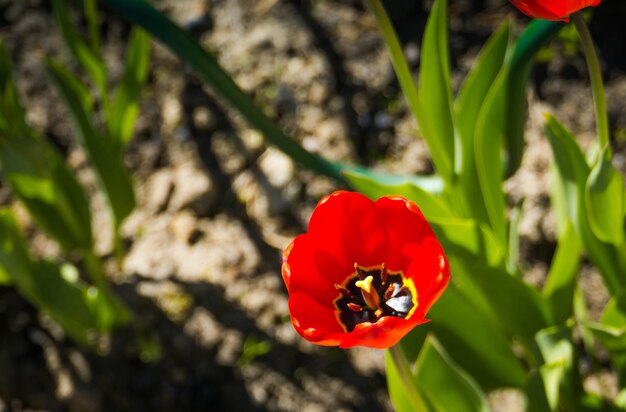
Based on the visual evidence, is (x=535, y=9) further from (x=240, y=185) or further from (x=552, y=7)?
(x=240, y=185)

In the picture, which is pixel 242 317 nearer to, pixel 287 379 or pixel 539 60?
pixel 287 379

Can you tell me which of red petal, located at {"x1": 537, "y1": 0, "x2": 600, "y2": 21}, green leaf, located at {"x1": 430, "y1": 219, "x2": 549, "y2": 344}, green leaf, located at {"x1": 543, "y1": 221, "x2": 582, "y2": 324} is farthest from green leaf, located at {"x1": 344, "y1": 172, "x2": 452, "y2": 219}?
red petal, located at {"x1": 537, "y1": 0, "x2": 600, "y2": 21}

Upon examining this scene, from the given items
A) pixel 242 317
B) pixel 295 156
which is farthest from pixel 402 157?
pixel 295 156

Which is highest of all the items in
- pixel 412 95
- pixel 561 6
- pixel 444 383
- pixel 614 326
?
pixel 561 6

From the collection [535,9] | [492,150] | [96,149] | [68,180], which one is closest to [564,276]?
[492,150]

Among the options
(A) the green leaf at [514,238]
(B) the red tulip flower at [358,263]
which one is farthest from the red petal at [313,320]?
(A) the green leaf at [514,238]

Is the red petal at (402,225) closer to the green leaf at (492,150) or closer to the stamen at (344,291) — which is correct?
the stamen at (344,291)

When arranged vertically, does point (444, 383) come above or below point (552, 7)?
below
